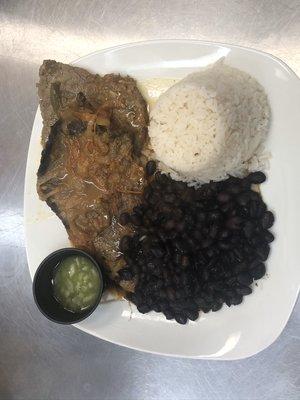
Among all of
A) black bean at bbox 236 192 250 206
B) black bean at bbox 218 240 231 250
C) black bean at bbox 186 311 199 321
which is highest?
black bean at bbox 236 192 250 206

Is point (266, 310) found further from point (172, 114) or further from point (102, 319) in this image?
point (172, 114)

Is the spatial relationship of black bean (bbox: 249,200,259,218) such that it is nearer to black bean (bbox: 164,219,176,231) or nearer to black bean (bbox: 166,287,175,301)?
black bean (bbox: 164,219,176,231)

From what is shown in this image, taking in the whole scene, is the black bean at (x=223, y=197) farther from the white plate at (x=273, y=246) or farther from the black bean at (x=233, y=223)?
the white plate at (x=273, y=246)

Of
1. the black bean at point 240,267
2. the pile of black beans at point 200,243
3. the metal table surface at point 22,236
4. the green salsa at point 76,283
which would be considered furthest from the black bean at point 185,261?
the metal table surface at point 22,236

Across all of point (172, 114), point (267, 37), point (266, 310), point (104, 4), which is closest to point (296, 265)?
point (266, 310)

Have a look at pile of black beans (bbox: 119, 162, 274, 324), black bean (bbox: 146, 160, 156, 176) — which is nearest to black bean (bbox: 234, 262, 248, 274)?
pile of black beans (bbox: 119, 162, 274, 324)

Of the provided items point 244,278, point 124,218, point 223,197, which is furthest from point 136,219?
point 244,278

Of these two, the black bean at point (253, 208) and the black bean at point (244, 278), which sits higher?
the black bean at point (253, 208)
